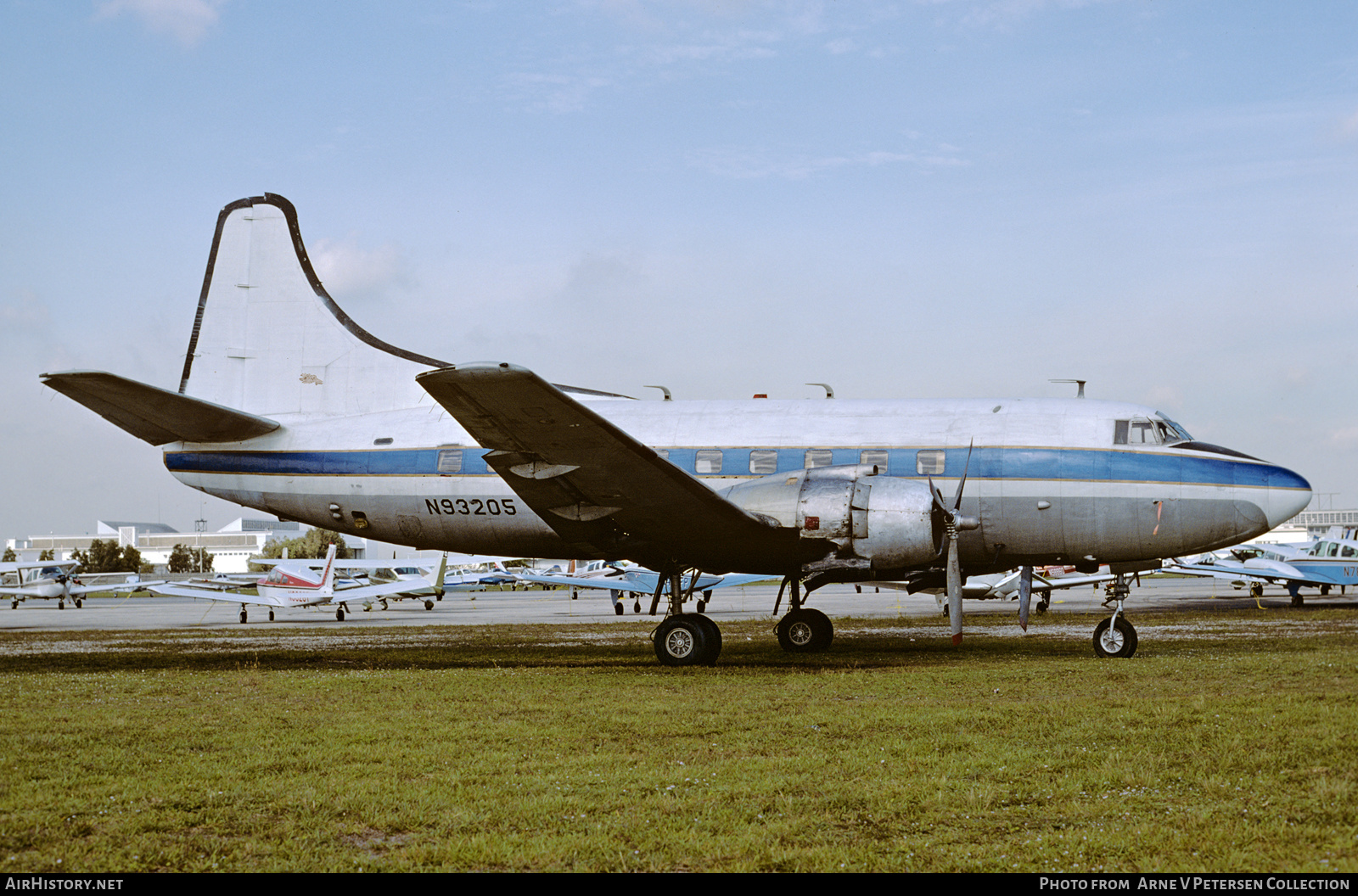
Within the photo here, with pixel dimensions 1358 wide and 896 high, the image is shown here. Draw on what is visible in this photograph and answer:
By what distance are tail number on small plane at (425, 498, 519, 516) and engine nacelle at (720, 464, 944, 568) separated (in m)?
4.53

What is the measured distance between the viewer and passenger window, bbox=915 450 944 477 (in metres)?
15.9

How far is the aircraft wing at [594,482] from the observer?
41.7ft

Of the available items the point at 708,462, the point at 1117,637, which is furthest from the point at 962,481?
the point at 708,462

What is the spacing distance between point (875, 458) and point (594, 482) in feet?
15.1

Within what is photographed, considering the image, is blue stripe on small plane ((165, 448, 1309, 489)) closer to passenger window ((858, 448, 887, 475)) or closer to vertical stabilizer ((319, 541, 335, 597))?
passenger window ((858, 448, 887, 475))

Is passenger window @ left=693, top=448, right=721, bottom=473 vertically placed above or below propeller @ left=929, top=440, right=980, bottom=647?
above

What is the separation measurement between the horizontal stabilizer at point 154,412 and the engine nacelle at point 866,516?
925cm

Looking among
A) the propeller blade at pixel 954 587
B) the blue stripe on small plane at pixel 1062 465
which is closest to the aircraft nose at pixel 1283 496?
the blue stripe on small plane at pixel 1062 465

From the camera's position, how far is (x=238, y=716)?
33.6 ft

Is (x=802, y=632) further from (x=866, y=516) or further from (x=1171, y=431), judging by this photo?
(x=1171, y=431)

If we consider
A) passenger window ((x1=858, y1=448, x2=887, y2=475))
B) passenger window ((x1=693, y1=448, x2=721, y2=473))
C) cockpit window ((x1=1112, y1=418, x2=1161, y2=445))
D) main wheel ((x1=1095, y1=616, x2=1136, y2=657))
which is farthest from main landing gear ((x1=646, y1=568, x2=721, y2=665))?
cockpit window ((x1=1112, y1=418, x2=1161, y2=445))

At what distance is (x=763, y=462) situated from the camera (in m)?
16.5

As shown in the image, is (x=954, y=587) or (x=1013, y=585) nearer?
(x=954, y=587)

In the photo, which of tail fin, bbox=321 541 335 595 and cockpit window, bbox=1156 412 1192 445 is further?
tail fin, bbox=321 541 335 595
